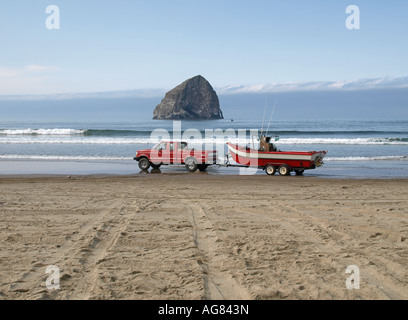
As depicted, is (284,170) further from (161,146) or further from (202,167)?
(161,146)

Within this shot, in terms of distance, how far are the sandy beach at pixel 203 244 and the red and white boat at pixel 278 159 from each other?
19.7 ft

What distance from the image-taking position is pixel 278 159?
66.2 ft

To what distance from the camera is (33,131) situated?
58.6 metres

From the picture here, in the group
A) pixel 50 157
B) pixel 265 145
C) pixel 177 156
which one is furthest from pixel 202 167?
pixel 50 157

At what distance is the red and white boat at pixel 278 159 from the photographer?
19.7 meters

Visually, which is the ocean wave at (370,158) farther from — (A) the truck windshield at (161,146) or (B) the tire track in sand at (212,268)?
(B) the tire track in sand at (212,268)

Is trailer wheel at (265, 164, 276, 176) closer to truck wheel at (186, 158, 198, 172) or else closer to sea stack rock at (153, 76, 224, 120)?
truck wheel at (186, 158, 198, 172)

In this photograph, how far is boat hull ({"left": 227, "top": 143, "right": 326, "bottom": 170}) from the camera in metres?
19.7

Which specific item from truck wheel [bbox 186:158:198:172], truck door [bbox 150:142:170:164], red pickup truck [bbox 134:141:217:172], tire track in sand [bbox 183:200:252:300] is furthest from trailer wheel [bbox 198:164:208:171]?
tire track in sand [bbox 183:200:252:300]

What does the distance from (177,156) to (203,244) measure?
48.3 feet

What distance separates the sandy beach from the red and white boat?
6.01 m

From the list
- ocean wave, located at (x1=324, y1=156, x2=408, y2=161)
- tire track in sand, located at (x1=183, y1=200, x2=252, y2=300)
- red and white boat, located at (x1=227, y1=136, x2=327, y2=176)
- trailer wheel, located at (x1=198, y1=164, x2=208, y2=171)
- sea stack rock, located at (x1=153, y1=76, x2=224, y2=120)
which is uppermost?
sea stack rock, located at (x1=153, y1=76, x2=224, y2=120)
